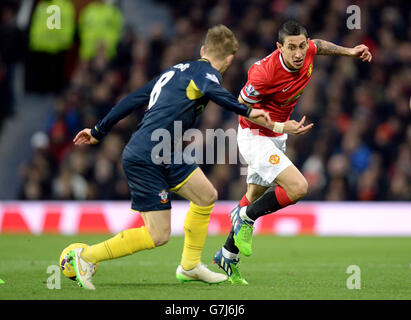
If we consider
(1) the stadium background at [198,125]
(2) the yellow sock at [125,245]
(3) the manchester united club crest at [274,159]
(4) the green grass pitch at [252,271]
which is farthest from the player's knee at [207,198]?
(1) the stadium background at [198,125]

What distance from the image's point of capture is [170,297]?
577 cm

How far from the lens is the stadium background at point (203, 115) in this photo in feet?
43.8

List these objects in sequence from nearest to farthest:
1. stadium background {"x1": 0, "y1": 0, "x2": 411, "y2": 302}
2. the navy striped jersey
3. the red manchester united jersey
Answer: the navy striped jersey, the red manchester united jersey, stadium background {"x1": 0, "y1": 0, "x2": 411, "y2": 302}

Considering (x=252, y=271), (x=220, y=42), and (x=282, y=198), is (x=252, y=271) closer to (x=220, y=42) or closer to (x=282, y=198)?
(x=282, y=198)

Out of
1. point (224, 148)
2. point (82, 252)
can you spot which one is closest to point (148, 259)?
point (82, 252)

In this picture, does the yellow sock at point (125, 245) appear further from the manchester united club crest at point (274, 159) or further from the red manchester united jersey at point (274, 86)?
the red manchester united jersey at point (274, 86)

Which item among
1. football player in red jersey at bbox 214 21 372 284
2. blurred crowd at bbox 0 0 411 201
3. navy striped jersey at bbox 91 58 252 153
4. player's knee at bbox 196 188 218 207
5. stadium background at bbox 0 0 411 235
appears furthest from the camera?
blurred crowd at bbox 0 0 411 201

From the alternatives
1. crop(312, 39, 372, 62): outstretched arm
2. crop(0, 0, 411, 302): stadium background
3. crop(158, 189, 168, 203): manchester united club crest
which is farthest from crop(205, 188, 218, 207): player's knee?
crop(0, 0, 411, 302): stadium background

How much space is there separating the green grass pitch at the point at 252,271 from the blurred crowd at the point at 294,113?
1362mm

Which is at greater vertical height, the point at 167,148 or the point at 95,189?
the point at 167,148

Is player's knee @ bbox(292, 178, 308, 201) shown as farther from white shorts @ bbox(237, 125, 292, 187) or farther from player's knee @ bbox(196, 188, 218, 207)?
player's knee @ bbox(196, 188, 218, 207)

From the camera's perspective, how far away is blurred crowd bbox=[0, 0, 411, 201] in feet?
44.4
